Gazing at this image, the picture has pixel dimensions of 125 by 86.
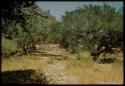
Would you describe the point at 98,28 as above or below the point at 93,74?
above

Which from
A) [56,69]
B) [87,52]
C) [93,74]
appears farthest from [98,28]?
[93,74]

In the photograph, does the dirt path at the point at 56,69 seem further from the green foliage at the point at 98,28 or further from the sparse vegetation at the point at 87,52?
the green foliage at the point at 98,28

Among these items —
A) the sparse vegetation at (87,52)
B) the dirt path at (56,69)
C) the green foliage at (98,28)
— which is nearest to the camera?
the dirt path at (56,69)

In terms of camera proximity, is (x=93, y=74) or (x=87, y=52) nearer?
(x=93, y=74)

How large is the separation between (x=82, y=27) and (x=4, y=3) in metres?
18.1

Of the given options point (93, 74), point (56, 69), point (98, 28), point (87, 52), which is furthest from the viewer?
point (98, 28)

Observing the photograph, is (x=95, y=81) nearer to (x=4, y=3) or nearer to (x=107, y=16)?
(x=4, y=3)

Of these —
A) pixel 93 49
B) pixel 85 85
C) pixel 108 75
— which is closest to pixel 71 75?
pixel 108 75

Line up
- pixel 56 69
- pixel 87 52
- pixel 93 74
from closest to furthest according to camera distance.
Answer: pixel 93 74 < pixel 56 69 < pixel 87 52

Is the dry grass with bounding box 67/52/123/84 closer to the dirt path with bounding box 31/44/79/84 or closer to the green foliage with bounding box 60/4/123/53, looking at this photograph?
the dirt path with bounding box 31/44/79/84

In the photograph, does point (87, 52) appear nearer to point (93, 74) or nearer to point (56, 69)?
point (56, 69)

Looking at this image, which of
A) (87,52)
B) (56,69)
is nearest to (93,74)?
(56,69)

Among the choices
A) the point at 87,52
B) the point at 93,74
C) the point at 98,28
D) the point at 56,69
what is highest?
the point at 98,28

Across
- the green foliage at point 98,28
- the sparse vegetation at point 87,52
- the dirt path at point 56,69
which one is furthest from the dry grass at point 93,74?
the green foliage at point 98,28
